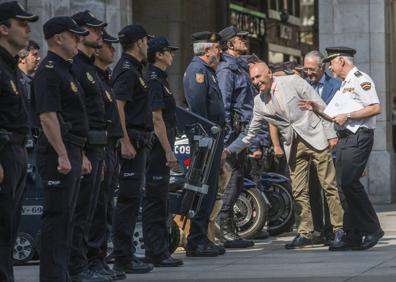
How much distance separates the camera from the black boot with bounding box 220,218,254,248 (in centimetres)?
1394

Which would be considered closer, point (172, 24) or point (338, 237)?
point (338, 237)

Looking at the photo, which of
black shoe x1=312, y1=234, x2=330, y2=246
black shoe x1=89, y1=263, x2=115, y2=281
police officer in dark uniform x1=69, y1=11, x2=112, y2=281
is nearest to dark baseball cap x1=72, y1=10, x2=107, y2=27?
police officer in dark uniform x1=69, y1=11, x2=112, y2=281

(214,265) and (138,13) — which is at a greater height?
(138,13)

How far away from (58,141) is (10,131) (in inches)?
21.8

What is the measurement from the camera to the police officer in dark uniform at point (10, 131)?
28.9ft

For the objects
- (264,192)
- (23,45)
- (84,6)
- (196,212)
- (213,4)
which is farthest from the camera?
(213,4)

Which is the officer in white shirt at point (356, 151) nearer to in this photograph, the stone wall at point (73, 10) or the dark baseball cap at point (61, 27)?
the dark baseball cap at point (61, 27)

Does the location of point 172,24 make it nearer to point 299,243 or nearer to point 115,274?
point 299,243

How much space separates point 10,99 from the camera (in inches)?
348

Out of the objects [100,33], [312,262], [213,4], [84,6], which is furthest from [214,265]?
[213,4]

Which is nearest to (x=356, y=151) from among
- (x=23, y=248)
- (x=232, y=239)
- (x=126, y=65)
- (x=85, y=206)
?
(x=232, y=239)

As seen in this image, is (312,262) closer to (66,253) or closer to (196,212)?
(196,212)

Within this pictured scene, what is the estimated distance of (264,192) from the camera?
15.8m

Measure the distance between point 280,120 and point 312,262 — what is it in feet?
7.20
